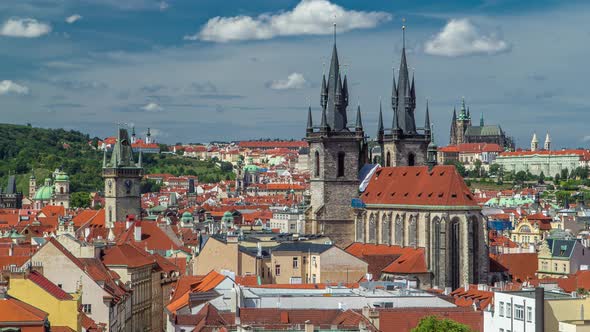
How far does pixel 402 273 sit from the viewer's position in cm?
9162

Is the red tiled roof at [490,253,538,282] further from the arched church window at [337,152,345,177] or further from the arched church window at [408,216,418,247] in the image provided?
the arched church window at [337,152,345,177]

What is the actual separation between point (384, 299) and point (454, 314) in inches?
177

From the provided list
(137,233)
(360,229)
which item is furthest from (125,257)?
(360,229)

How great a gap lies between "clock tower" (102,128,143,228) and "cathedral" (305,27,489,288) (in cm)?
3634

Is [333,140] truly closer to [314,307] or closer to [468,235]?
[468,235]

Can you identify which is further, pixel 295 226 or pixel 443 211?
pixel 295 226

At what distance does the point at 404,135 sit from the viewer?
11594cm

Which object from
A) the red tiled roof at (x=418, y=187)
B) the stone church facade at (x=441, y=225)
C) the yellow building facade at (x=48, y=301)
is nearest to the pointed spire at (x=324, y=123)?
the red tiled roof at (x=418, y=187)

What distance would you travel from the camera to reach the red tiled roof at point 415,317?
53.6m

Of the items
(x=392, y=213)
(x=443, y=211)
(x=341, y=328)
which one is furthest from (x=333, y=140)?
(x=341, y=328)

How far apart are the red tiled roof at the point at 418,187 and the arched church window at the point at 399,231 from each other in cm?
147

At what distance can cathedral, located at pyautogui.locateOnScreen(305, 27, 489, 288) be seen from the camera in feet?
308

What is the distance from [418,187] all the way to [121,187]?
52607 mm

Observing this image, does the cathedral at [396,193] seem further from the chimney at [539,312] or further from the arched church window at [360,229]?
the chimney at [539,312]
